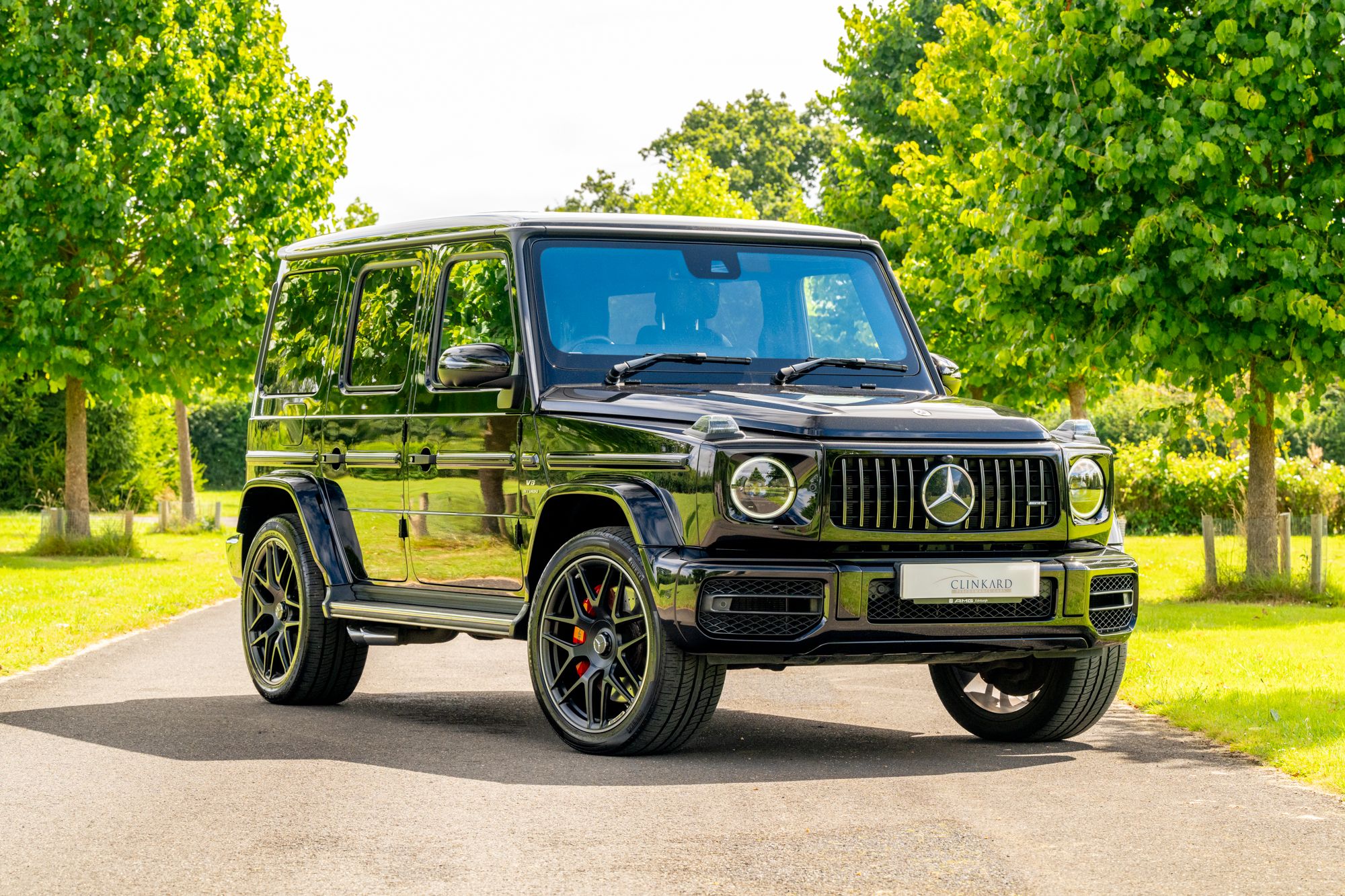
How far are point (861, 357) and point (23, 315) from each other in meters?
19.0

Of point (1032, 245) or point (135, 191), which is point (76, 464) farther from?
point (1032, 245)

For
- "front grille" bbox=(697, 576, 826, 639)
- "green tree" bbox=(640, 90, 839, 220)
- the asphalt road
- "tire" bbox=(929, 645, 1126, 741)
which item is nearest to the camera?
the asphalt road

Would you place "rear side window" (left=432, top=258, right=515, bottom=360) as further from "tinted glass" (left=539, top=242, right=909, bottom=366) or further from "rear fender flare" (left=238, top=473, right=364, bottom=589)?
"rear fender flare" (left=238, top=473, right=364, bottom=589)

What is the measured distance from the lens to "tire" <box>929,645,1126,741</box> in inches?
341

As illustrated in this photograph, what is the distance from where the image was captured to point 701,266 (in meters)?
9.23

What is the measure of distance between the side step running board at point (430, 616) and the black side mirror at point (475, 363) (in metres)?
1.06

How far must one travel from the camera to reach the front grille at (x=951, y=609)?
7723 mm

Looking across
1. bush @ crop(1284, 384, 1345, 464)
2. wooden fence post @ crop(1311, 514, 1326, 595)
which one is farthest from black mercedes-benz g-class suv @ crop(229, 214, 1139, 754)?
bush @ crop(1284, 384, 1345, 464)

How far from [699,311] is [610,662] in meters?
1.85

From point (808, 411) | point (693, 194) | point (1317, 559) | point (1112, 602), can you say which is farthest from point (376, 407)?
point (693, 194)

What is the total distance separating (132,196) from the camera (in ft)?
85.4

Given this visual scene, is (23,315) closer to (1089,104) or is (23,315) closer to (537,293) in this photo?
(1089,104)

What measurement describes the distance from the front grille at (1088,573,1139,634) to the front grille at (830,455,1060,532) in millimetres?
338

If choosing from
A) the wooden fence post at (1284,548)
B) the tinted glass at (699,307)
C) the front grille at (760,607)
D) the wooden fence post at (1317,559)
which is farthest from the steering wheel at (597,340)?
the wooden fence post at (1284,548)
